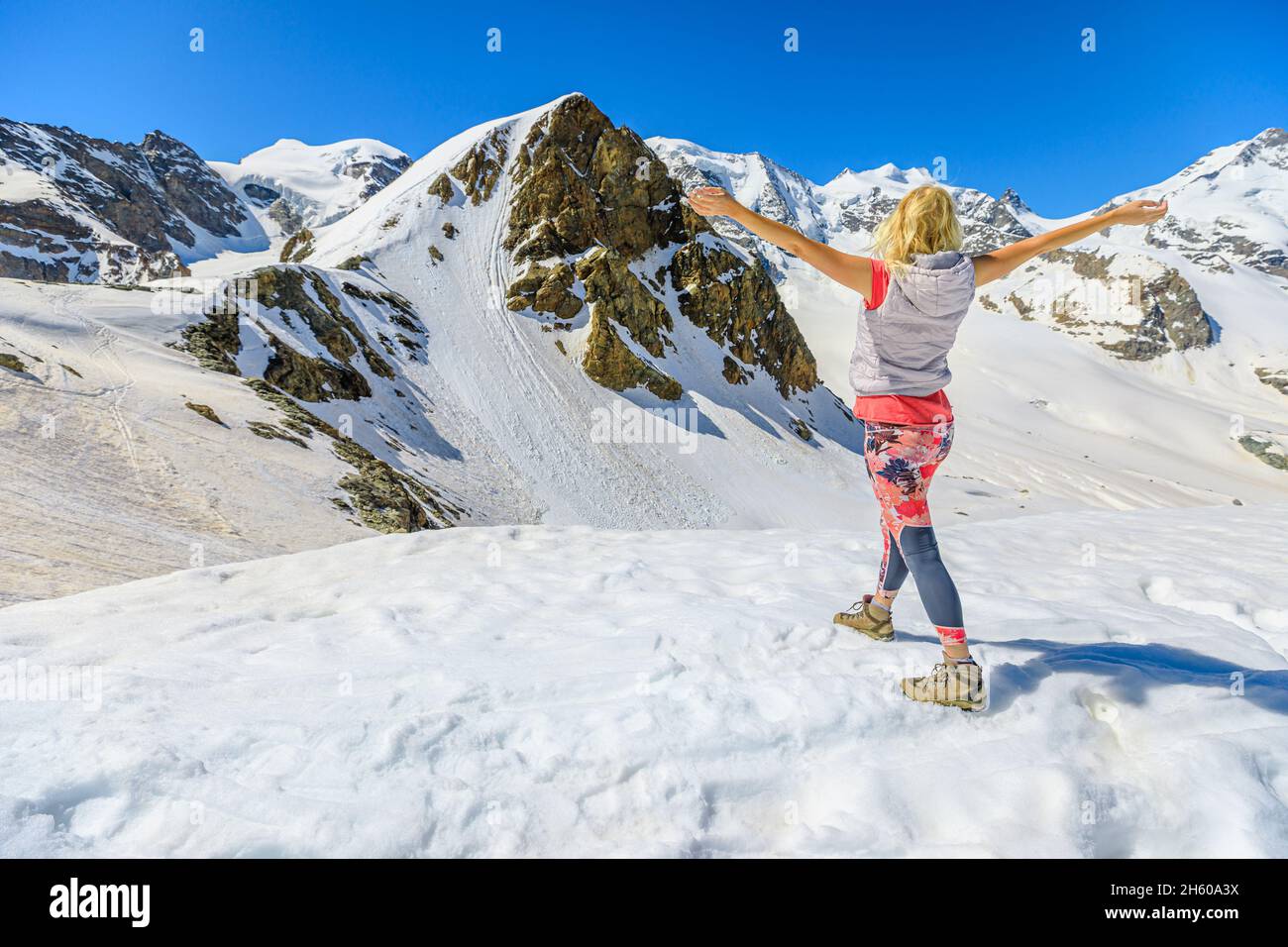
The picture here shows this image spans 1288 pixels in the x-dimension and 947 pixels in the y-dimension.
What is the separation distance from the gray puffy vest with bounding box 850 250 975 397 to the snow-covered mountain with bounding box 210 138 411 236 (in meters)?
158

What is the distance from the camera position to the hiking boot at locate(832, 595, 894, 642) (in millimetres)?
3879

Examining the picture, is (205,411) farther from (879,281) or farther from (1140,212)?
(1140,212)

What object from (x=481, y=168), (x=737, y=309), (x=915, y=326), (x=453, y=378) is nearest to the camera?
(x=915, y=326)

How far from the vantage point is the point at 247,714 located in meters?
2.98

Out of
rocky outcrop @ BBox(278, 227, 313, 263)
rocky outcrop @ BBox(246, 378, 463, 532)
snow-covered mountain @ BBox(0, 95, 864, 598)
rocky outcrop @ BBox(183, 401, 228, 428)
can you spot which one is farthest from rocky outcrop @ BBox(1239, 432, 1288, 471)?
rocky outcrop @ BBox(183, 401, 228, 428)

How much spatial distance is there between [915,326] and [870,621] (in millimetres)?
1911

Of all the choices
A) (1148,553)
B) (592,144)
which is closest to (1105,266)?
(592,144)

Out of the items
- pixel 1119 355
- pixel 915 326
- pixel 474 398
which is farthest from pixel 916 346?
pixel 1119 355

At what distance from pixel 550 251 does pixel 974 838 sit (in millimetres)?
45775

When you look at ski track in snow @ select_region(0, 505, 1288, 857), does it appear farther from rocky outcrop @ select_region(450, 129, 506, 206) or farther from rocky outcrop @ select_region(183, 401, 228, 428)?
rocky outcrop @ select_region(450, 129, 506, 206)

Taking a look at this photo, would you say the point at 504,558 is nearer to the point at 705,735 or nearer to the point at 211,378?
the point at 705,735

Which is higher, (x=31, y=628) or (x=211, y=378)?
(x=211, y=378)

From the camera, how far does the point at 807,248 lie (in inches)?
116
